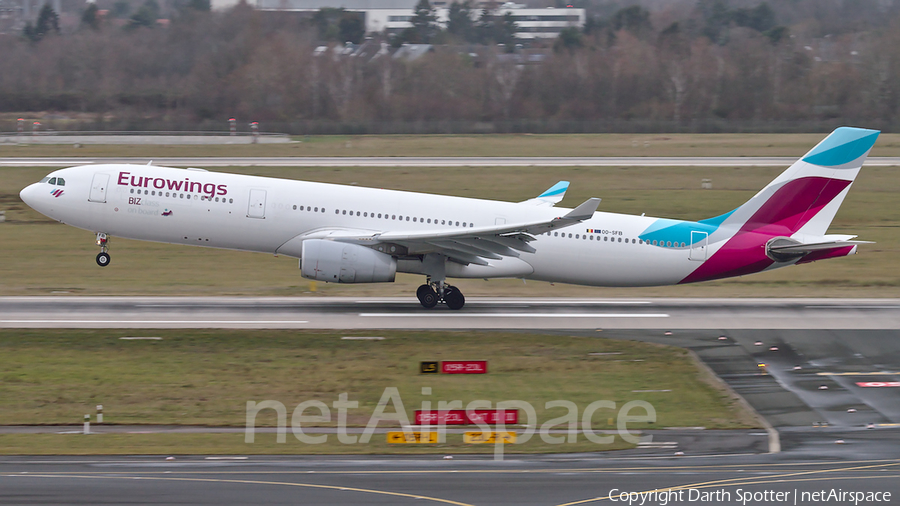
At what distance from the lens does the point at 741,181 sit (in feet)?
203

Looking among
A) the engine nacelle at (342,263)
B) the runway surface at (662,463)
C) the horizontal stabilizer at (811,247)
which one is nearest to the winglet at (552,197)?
the runway surface at (662,463)

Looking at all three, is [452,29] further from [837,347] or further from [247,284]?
[837,347]

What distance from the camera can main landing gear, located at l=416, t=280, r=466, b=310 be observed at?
109 ft

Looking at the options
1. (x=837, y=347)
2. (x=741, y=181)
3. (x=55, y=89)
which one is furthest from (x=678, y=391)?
(x=55, y=89)

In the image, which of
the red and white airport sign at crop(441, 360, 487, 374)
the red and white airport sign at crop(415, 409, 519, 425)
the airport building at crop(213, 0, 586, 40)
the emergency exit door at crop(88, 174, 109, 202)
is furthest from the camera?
the airport building at crop(213, 0, 586, 40)

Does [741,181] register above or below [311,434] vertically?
above

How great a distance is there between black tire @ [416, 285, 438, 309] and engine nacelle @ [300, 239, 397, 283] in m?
2.10

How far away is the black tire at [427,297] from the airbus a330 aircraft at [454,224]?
4cm

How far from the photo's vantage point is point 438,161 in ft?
220

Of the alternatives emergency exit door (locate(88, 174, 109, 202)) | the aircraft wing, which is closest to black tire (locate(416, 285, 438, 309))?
the aircraft wing

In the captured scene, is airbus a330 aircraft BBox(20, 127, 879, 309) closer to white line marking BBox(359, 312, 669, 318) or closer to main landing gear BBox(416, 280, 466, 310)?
main landing gear BBox(416, 280, 466, 310)

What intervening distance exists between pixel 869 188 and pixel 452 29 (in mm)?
99572

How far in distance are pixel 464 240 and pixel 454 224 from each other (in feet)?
5.68

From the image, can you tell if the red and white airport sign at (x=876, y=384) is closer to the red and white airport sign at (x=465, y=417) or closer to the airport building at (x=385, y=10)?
the red and white airport sign at (x=465, y=417)
